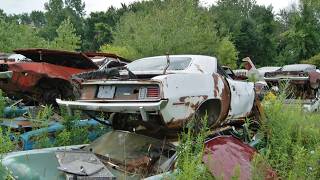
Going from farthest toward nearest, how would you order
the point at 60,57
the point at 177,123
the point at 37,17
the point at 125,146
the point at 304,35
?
1. the point at 37,17
2. the point at 304,35
3. the point at 60,57
4. the point at 177,123
5. the point at 125,146

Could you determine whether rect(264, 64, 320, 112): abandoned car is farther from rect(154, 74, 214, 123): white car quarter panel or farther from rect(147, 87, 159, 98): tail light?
rect(147, 87, 159, 98): tail light

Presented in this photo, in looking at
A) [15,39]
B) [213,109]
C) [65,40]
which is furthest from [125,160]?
[65,40]

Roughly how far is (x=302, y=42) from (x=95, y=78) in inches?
1578

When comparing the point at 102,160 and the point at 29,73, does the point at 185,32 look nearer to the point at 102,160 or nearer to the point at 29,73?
the point at 29,73

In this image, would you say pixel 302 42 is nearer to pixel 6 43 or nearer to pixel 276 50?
pixel 276 50

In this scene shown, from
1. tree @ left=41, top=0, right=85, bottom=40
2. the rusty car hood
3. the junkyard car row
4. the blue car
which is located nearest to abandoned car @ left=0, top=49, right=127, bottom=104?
the rusty car hood

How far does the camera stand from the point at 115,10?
57.4 metres

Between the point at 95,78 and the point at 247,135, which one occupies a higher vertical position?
the point at 95,78

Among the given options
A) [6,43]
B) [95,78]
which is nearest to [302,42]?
[6,43]

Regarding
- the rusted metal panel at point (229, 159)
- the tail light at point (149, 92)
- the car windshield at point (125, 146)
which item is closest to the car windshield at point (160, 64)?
the tail light at point (149, 92)

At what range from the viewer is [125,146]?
5.83 m

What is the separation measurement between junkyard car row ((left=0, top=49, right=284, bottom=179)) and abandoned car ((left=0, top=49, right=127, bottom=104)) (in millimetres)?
2592

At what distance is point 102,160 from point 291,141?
256 centimetres

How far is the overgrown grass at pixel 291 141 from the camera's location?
16.8 feet
